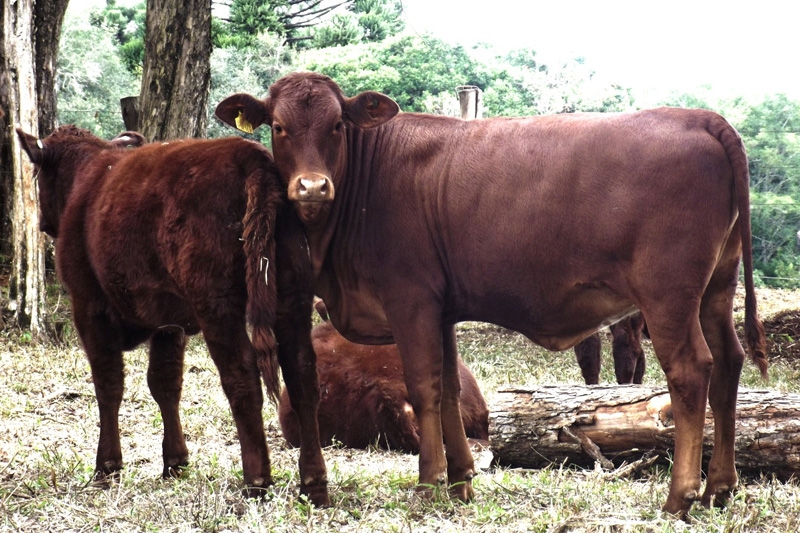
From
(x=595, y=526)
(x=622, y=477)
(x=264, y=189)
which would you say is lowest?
(x=622, y=477)

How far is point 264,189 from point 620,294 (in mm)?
1667

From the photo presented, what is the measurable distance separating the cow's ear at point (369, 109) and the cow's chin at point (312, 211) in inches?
19.7

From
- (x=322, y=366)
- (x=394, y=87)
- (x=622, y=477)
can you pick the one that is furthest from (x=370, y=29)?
(x=622, y=477)

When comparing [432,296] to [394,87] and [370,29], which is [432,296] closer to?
[394,87]

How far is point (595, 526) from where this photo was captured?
3580 mm

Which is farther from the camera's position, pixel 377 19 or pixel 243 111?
pixel 377 19

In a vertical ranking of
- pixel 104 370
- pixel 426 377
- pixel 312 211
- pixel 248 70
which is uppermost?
pixel 248 70

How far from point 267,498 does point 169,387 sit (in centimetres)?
107

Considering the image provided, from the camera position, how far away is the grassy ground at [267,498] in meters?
3.70

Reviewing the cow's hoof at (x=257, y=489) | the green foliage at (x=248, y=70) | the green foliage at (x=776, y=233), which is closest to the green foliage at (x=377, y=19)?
the green foliage at (x=248, y=70)

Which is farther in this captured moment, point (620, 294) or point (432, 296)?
point (432, 296)

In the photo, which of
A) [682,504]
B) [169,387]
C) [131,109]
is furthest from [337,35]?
[682,504]

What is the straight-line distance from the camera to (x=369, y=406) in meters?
5.53

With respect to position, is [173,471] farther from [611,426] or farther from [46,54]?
[46,54]
